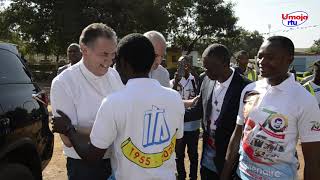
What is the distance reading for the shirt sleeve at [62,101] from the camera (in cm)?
258

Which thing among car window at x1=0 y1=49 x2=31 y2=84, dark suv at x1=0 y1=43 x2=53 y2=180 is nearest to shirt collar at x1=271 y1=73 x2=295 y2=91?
dark suv at x1=0 y1=43 x2=53 y2=180

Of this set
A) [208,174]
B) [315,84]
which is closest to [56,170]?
[208,174]

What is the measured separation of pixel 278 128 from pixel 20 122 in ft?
7.18

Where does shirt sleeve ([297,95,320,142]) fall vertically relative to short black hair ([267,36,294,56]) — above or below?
below

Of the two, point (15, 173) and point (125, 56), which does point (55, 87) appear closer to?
point (125, 56)

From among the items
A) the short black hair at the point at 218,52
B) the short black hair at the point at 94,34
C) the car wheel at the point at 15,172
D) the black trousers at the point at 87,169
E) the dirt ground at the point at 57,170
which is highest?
the short black hair at the point at 94,34

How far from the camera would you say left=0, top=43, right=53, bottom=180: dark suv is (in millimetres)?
3352

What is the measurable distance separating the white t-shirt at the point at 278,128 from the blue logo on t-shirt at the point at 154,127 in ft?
2.28

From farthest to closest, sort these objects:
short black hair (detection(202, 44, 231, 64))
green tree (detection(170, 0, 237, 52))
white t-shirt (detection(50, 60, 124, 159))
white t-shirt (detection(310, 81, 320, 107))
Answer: green tree (detection(170, 0, 237, 52)) < white t-shirt (detection(310, 81, 320, 107)) < short black hair (detection(202, 44, 231, 64)) < white t-shirt (detection(50, 60, 124, 159))

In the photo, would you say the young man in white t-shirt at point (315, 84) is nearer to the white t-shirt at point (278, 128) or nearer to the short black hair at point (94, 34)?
the white t-shirt at point (278, 128)

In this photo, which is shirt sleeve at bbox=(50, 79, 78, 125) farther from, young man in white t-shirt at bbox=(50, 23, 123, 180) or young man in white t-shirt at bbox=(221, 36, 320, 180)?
young man in white t-shirt at bbox=(221, 36, 320, 180)

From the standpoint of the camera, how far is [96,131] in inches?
88.8

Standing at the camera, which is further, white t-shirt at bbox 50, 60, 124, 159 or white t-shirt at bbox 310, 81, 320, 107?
white t-shirt at bbox 310, 81, 320, 107

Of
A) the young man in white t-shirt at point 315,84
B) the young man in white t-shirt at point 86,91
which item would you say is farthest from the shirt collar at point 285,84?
the young man in white t-shirt at point 315,84
